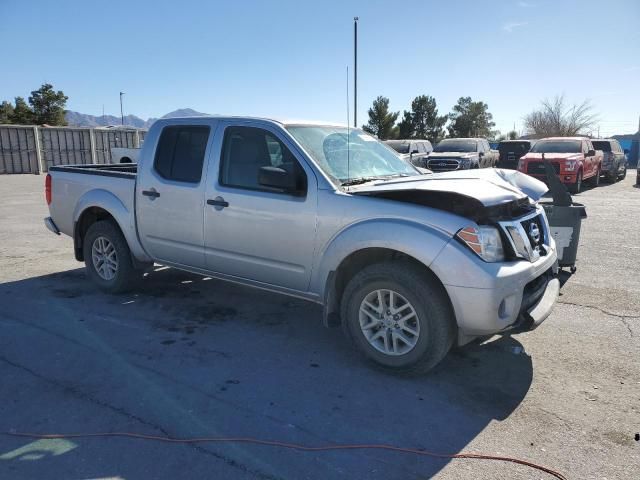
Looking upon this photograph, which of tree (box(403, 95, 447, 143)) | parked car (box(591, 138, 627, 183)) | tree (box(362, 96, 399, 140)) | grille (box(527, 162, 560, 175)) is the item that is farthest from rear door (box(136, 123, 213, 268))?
tree (box(403, 95, 447, 143))

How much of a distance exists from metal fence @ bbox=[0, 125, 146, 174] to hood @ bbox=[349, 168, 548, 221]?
2981 centimetres

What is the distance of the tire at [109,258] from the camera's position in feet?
18.3

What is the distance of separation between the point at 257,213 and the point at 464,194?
1.77m

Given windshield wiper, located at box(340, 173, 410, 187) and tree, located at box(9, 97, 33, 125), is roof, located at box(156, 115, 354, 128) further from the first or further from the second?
tree, located at box(9, 97, 33, 125)

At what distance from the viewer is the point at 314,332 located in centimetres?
468

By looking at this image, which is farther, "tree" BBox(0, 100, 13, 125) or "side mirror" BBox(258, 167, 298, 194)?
"tree" BBox(0, 100, 13, 125)

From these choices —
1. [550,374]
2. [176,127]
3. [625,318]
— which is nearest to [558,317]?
[625,318]

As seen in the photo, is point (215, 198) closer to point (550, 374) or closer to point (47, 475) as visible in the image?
point (47, 475)

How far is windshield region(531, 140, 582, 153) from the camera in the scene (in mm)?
17094

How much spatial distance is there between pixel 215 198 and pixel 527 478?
3297 millimetres

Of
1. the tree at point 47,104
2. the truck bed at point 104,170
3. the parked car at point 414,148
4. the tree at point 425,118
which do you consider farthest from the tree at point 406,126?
the truck bed at point 104,170

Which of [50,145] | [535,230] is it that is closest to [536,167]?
[535,230]

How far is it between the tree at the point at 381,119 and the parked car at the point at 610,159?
22.6 meters

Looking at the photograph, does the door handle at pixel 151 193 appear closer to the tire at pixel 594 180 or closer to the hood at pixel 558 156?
the hood at pixel 558 156
